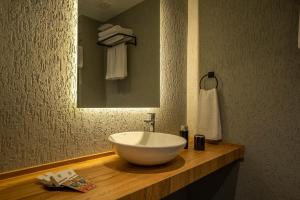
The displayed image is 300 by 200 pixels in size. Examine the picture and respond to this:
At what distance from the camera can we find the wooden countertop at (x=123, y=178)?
0.69 meters

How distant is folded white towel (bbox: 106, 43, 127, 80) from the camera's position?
1227mm

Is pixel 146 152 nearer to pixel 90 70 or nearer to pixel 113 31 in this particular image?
pixel 90 70

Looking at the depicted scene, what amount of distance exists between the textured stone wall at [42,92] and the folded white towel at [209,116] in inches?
27.6

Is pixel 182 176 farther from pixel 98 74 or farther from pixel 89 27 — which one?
pixel 89 27

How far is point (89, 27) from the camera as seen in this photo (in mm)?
1114

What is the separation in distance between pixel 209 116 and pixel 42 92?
1114 millimetres

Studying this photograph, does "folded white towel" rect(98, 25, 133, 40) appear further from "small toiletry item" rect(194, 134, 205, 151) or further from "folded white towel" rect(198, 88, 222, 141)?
"small toiletry item" rect(194, 134, 205, 151)

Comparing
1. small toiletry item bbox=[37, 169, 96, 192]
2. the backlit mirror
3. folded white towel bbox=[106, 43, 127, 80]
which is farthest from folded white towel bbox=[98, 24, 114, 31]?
small toiletry item bbox=[37, 169, 96, 192]

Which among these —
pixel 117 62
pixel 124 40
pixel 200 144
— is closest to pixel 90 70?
pixel 117 62

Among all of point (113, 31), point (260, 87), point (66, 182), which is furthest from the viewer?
point (260, 87)

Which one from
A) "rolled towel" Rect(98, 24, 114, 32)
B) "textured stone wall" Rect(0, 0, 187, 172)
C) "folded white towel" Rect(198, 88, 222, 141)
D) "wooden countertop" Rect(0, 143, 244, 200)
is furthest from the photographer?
"folded white towel" Rect(198, 88, 222, 141)

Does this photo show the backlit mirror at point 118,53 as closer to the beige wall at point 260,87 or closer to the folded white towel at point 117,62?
the folded white towel at point 117,62

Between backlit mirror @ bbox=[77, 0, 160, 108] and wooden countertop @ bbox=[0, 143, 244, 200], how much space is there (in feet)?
1.08

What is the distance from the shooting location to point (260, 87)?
1343 millimetres
